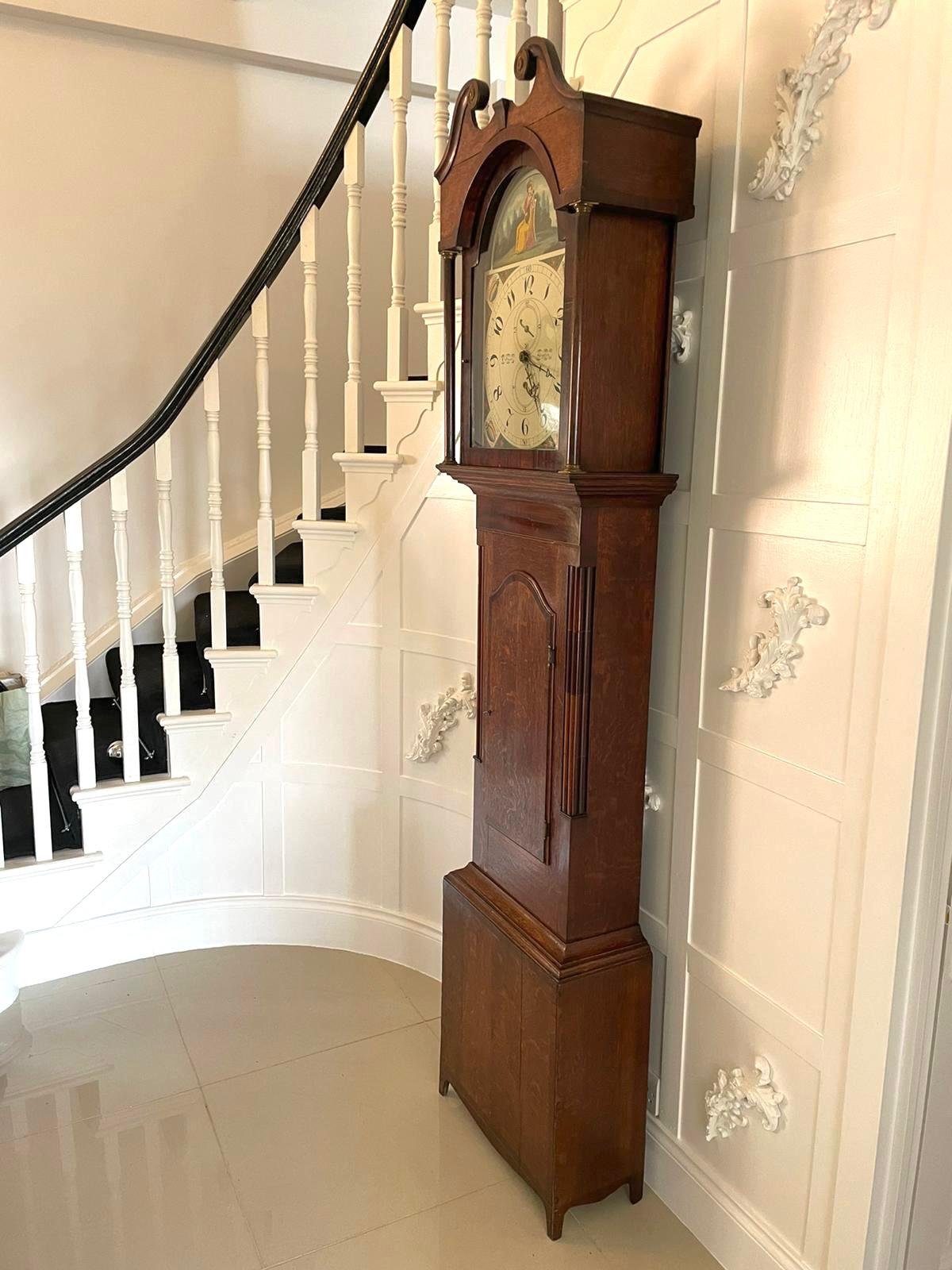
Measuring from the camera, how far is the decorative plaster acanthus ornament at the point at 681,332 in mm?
1576

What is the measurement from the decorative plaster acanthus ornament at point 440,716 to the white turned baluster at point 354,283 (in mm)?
690

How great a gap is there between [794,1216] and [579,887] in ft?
2.05

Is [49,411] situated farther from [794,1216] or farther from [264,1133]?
[794,1216]

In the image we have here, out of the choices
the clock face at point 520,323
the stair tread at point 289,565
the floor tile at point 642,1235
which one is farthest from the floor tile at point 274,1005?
the clock face at point 520,323

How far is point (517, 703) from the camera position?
1.71 metres

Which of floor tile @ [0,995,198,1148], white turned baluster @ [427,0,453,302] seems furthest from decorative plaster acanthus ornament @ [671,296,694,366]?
floor tile @ [0,995,198,1148]

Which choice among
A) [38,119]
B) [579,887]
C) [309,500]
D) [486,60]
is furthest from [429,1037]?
[38,119]

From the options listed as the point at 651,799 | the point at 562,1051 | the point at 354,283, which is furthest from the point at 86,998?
the point at 354,283

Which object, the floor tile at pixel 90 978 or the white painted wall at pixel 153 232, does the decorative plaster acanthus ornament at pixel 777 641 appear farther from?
the white painted wall at pixel 153 232

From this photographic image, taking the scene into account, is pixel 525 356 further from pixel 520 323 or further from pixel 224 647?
pixel 224 647

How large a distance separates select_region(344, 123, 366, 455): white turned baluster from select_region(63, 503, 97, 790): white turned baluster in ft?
2.47

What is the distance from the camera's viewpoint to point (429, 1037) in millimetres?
2312

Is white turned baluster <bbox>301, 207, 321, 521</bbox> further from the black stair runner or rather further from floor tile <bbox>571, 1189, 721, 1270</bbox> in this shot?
floor tile <bbox>571, 1189, 721, 1270</bbox>

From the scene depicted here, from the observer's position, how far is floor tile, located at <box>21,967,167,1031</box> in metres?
2.40
